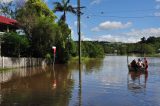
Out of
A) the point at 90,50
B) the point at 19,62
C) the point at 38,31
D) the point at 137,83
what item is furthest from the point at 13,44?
the point at 90,50

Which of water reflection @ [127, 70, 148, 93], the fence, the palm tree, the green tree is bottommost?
water reflection @ [127, 70, 148, 93]

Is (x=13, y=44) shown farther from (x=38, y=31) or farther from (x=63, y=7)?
(x=63, y=7)

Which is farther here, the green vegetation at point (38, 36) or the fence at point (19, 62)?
the green vegetation at point (38, 36)

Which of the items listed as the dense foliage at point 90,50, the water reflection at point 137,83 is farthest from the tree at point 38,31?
the dense foliage at point 90,50

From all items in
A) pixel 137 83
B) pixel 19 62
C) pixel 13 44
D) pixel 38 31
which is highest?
pixel 38 31

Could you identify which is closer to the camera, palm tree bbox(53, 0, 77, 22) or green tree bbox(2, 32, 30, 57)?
green tree bbox(2, 32, 30, 57)

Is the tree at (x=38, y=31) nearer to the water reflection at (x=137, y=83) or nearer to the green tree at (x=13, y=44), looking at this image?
the green tree at (x=13, y=44)

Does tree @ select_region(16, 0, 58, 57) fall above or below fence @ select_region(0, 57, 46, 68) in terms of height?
above

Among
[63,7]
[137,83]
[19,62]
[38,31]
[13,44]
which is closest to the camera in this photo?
[137,83]

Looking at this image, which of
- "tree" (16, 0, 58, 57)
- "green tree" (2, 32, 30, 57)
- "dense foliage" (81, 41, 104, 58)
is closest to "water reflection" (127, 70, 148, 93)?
"green tree" (2, 32, 30, 57)

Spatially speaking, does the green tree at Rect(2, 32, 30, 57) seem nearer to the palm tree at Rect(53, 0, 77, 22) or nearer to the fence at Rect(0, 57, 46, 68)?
the fence at Rect(0, 57, 46, 68)

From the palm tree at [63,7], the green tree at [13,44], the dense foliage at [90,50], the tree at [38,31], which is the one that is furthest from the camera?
the dense foliage at [90,50]

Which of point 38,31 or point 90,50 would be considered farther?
point 90,50

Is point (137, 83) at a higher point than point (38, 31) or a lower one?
lower
